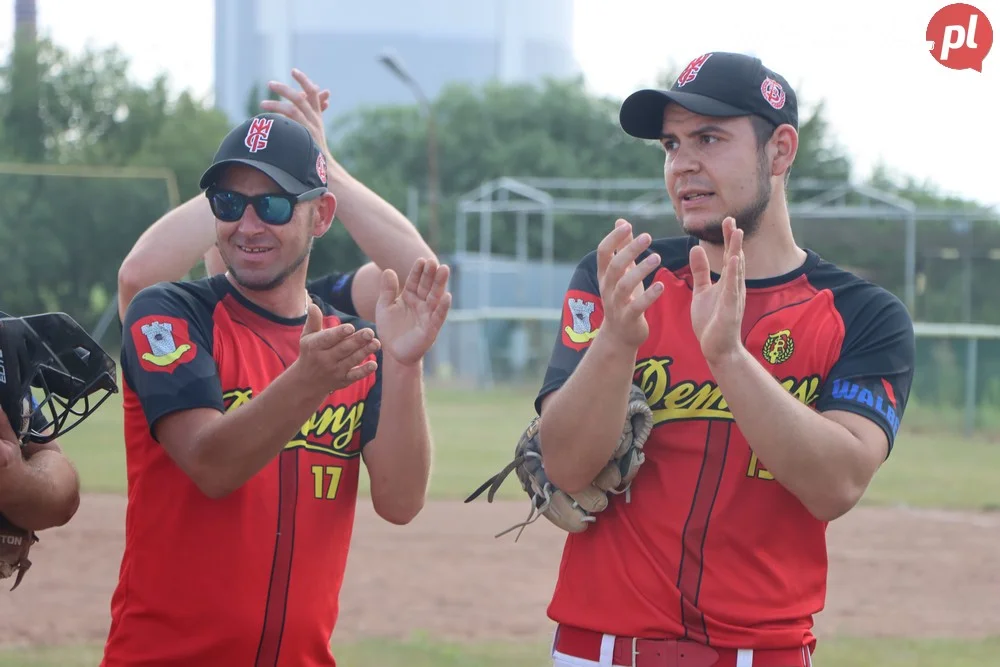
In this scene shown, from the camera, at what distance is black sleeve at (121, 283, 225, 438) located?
3.27m

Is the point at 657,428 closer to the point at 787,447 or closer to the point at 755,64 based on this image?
the point at 787,447

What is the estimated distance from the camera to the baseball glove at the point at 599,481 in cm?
312

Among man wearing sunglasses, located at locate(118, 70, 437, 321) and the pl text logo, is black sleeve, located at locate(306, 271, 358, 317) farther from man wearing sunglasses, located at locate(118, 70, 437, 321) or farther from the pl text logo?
the pl text logo

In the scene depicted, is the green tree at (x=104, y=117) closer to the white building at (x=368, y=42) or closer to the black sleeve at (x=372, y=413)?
the white building at (x=368, y=42)

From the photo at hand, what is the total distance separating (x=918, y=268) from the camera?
29.4m

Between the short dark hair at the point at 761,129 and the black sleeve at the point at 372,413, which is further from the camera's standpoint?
the black sleeve at the point at 372,413

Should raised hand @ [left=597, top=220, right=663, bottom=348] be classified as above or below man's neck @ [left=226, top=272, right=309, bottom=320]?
above

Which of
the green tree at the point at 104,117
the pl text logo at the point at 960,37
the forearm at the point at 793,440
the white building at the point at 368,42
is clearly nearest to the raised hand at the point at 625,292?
the forearm at the point at 793,440

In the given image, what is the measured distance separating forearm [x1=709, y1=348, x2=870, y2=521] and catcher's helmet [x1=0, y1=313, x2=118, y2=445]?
165 cm

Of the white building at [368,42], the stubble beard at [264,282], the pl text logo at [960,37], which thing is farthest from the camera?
the white building at [368,42]

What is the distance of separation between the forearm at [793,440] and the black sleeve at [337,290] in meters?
1.68

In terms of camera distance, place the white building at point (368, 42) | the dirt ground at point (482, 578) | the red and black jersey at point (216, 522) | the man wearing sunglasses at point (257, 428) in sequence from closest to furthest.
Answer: the man wearing sunglasses at point (257, 428) → the red and black jersey at point (216, 522) → the dirt ground at point (482, 578) → the white building at point (368, 42)

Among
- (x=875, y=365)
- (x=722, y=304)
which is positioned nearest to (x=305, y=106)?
(x=722, y=304)

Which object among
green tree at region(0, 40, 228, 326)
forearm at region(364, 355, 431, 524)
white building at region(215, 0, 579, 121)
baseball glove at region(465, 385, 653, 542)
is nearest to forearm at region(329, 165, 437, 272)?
forearm at region(364, 355, 431, 524)
